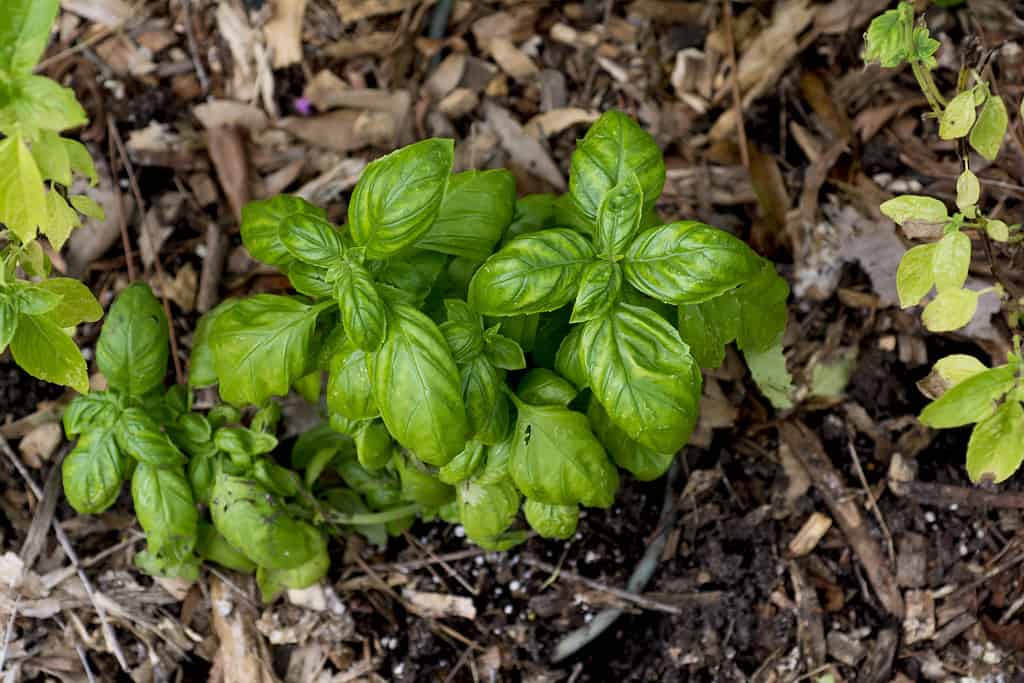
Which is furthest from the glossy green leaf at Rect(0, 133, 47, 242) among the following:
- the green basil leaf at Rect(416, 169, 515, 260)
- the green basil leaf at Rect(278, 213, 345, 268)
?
the green basil leaf at Rect(416, 169, 515, 260)

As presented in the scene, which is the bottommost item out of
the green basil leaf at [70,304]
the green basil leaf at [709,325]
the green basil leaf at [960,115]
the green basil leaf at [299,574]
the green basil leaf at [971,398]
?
the green basil leaf at [299,574]

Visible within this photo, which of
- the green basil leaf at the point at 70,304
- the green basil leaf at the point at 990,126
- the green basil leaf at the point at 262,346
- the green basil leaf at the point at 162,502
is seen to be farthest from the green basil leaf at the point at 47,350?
the green basil leaf at the point at 990,126

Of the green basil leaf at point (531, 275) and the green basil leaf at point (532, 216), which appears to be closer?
the green basil leaf at point (531, 275)

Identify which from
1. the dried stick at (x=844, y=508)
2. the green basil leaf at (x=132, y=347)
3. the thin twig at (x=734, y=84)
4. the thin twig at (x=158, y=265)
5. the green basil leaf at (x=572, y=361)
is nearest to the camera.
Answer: the green basil leaf at (x=572, y=361)

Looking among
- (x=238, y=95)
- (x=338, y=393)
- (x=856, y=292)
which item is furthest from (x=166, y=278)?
(x=856, y=292)

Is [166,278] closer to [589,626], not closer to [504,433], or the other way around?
[504,433]

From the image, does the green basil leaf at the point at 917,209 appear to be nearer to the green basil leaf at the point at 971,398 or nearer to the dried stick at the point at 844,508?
the green basil leaf at the point at 971,398

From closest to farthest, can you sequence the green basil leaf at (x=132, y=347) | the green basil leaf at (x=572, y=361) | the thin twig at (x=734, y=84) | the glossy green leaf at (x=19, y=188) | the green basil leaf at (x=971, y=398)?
the glossy green leaf at (x=19, y=188)
the green basil leaf at (x=971, y=398)
the green basil leaf at (x=572, y=361)
the green basil leaf at (x=132, y=347)
the thin twig at (x=734, y=84)
